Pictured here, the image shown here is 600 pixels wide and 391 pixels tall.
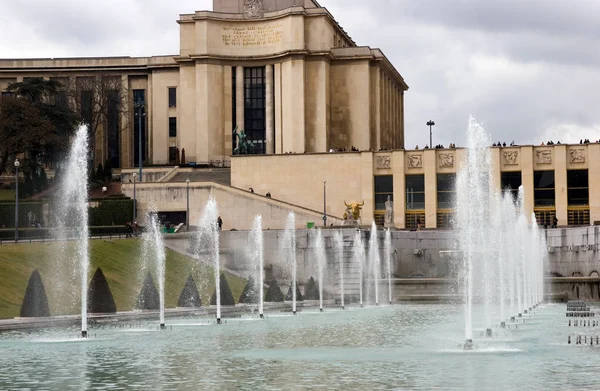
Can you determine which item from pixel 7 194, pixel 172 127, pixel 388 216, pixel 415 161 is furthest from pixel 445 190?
pixel 7 194

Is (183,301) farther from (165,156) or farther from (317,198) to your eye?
(165,156)

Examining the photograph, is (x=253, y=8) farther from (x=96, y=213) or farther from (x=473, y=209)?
(x=473, y=209)

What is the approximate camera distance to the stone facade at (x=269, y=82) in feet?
367

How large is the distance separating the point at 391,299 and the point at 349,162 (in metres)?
29.6

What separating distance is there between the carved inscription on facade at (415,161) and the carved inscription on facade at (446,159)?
1.48m

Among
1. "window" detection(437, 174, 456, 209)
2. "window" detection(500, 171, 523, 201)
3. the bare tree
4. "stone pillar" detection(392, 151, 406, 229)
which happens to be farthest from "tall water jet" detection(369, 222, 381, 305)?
the bare tree

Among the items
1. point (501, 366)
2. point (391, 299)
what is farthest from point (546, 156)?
point (501, 366)

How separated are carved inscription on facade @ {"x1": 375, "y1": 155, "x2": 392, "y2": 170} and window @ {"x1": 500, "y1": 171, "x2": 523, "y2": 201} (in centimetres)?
914

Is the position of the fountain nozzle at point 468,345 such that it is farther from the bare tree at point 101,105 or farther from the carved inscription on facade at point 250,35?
the carved inscription on facade at point 250,35

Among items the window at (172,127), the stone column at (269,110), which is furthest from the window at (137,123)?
the stone column at (269,110)

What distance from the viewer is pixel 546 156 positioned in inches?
3593

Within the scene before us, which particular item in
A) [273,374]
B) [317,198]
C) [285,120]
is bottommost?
[273,374]

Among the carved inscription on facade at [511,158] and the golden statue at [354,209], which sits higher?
the carved inscription on facade at [511,158]

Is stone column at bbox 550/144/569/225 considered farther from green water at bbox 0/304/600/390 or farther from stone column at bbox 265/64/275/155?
green water at bbox 0/304/600/390
